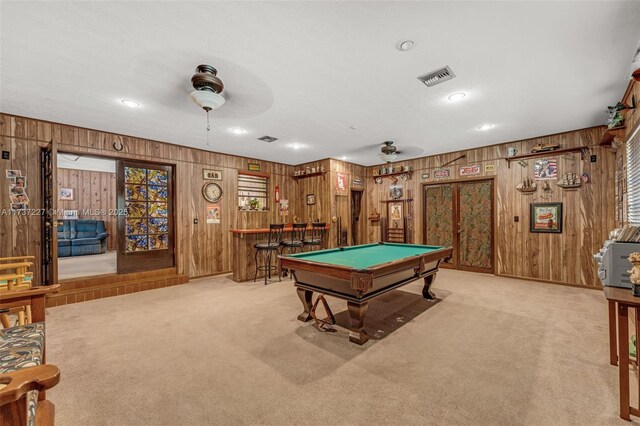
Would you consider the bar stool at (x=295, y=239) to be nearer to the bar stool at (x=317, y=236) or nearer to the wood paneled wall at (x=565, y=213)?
the bar stool at (x=317, y=236)

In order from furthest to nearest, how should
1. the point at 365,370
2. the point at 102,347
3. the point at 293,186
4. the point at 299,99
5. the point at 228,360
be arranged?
the point at 293,186 → the point at 299,99 → the point at 102,347 → the point at 228,360 → the point at 365,370

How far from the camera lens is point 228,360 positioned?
2445 millimetres

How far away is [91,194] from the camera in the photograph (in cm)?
925

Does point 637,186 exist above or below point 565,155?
below

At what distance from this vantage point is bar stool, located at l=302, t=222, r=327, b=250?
6.02m

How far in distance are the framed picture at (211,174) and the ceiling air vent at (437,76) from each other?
4.86 metres

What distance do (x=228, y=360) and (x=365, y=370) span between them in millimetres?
1231

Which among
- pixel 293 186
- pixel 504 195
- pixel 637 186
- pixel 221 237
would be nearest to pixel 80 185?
pixel 221 237

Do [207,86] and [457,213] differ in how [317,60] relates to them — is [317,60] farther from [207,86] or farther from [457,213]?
[457,213]

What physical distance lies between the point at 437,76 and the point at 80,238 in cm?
1051

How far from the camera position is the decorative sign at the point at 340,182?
7165mm

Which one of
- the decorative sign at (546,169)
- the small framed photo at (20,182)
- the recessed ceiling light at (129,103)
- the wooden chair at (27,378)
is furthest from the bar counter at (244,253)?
A: the decorative sign at (546,169)

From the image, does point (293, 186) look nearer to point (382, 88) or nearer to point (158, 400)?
point (382, 88)

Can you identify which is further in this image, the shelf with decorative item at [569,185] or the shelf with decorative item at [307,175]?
the shelf with decorative item at [307,175]
